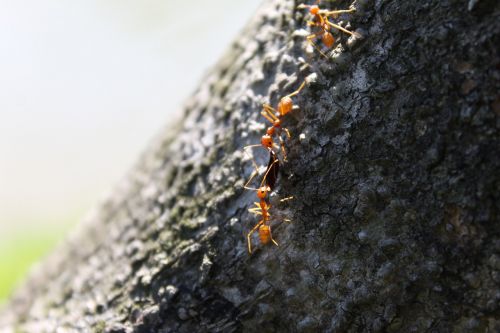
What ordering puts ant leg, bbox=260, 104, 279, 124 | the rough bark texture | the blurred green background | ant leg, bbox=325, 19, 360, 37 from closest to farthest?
the rough bark texture → ant leg, bbox=325, 19, 360, 37 → ant leg, bbox=260, 104, 279, 124 → the blurred green background

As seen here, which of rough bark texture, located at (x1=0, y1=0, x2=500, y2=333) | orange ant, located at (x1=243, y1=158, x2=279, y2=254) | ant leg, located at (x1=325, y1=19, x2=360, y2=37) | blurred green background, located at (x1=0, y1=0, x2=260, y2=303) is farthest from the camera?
blurred green background, located at (x1=0, y1=0, x2=260, y2=303)

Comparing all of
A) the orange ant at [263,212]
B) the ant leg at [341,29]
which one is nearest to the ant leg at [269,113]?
the orange ant at [263,212]

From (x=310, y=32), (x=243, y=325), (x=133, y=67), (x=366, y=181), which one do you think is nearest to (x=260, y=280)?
(x=243, y=325)

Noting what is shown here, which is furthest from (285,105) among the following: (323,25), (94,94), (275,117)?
(94,94)

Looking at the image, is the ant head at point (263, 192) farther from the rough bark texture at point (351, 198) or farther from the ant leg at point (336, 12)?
the ant leg at point (336, 12)

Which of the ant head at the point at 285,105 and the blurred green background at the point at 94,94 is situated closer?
the ant head at the point at 285,105

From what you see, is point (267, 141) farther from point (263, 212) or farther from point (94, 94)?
point (94, 94)

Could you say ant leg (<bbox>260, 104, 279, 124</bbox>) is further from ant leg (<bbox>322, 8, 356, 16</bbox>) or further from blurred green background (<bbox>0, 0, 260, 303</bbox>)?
blurred green background (<bbox>0, 0, 260, 303</bbox>)

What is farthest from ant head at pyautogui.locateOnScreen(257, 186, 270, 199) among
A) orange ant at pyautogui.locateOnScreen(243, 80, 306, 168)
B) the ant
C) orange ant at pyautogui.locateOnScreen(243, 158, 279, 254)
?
the ant

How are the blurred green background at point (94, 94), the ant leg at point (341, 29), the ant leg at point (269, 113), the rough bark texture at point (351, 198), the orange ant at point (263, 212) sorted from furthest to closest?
1. the blurred green background at point (94, 94)
2. the ant leg at point (269, 113)
3. the orange ant at point (263, 212)
4. the ant leg at point (341, 29)
5. the rough bark texture at point (351, 198)
